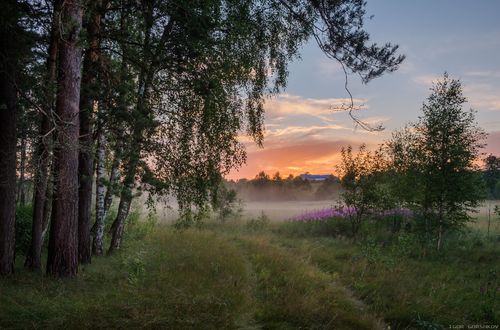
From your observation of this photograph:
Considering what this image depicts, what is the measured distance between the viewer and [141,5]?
34.3 ft

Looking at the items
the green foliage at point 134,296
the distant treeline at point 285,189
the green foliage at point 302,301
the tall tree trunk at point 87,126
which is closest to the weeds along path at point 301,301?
the green foliage at point 302,301

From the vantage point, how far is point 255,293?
8.92m

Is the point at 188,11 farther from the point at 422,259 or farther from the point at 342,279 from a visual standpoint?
the point at 422,259

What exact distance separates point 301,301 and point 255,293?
1475 mm

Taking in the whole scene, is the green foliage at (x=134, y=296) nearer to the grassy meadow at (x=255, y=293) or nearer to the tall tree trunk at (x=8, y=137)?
the grassy meadow at (x=255, y=293)

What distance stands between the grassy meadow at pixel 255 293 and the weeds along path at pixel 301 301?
0.08 feet

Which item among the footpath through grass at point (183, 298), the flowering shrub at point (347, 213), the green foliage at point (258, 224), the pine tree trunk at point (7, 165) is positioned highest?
the pine tree trunk at point (7, 165)

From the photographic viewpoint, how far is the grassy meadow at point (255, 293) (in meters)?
6.43

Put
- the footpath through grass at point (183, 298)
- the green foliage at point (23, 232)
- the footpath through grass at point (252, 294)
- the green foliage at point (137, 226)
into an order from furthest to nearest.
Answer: the green foliage at point (137, 226), the green foliage at point (23, 232), the footpath through grass at point (252, 294), the footpath through grass at point (183, 298)

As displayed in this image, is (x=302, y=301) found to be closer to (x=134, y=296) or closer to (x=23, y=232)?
(x=134, y=296)

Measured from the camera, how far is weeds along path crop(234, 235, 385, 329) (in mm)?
6973

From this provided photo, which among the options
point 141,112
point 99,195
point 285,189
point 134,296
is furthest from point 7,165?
point 285,189

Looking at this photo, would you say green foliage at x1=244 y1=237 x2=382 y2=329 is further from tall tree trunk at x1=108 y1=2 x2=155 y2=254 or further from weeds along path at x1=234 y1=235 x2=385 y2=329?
tall tree trunk at x1=108 y1=2 x2=155 y2=254

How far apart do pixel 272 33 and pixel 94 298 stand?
33.6 feet
